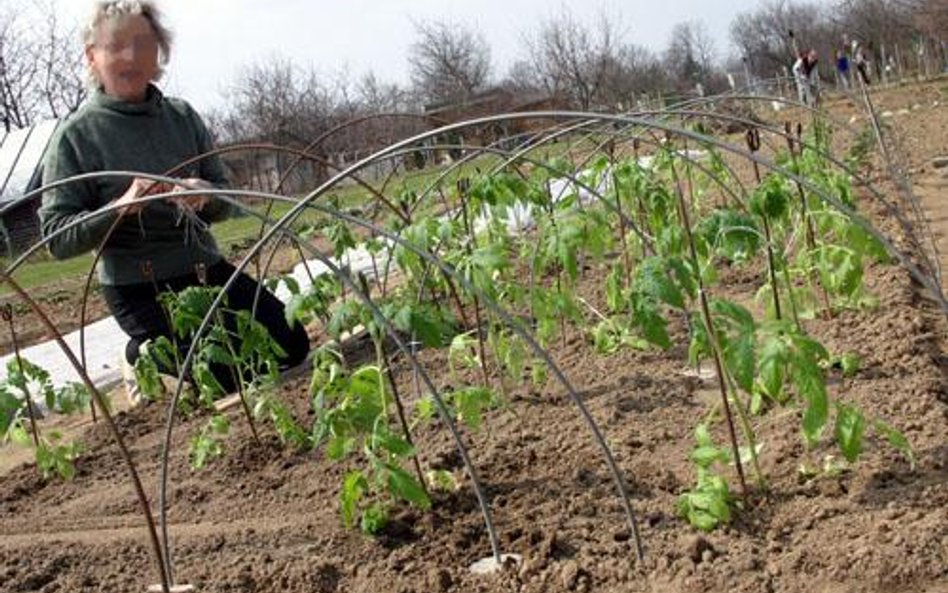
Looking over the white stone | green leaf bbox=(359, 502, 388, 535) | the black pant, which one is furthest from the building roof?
the white stone

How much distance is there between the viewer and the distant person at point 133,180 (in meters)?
3.68

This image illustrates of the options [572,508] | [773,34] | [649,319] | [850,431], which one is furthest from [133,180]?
[773,34]

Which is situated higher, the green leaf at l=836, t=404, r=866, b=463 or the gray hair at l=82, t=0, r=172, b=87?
the gray hair at l=82, t=0, r=172, b=87

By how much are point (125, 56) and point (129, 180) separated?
19.8 inches

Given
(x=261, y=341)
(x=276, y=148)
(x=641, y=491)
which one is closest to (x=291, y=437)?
(x=261, y=341)

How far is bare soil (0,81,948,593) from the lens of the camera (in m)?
2.02

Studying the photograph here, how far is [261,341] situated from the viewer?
3.19 metres

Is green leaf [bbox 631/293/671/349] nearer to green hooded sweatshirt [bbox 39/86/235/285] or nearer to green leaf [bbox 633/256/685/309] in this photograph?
green leaf [bbox 633/256/685/309]

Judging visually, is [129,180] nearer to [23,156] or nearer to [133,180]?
[133,180]

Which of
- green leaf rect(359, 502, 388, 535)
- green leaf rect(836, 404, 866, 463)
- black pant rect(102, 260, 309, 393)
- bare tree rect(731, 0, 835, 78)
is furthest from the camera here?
bare tree rect(731, 0, 835, 78)

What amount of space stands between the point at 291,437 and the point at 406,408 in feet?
1.65

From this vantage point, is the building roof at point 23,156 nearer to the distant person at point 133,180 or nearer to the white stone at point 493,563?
the distant person at point 133,180

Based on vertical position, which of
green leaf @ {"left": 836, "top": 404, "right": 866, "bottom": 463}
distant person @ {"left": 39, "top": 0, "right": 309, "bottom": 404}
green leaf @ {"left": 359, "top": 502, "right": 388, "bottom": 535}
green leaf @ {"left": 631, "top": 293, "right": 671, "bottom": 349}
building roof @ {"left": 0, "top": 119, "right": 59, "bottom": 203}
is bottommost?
green leaf @ {"left": 359, "top": 502, "right": 388, "bottom": 535}

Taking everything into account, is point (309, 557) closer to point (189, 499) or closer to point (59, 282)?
point (189, 499)
